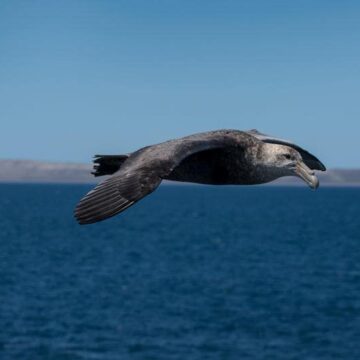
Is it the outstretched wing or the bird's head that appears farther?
the bird's head

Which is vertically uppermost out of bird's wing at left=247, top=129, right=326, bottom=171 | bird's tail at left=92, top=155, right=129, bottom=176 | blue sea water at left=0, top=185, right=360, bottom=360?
bird's wing at left=247, top=129, right=326, bottom=171

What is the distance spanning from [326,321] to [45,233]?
112 metres

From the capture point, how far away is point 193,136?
11.5 m

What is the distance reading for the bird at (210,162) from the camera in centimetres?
1022

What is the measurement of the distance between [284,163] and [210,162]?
1158 millimetres

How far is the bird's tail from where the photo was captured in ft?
39.5

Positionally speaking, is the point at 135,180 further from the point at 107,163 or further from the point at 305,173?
the point at 305,173

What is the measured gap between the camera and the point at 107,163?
39.8 ft

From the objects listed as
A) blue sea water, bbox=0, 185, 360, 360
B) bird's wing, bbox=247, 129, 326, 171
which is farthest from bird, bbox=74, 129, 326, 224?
blue sea water, bbox=0, 185, 360, 360

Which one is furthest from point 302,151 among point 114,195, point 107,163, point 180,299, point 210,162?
point 180,299

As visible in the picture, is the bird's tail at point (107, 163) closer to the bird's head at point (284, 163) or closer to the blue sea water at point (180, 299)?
the bird's head at point (284, 163)

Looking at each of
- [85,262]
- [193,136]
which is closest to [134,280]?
[85,262]

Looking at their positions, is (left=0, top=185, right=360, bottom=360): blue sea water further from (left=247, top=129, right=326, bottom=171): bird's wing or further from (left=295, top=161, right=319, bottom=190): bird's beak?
(left=295, top=161, right=319, bottom=190): bird's beak

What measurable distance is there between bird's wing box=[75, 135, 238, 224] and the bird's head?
4.34 ft
